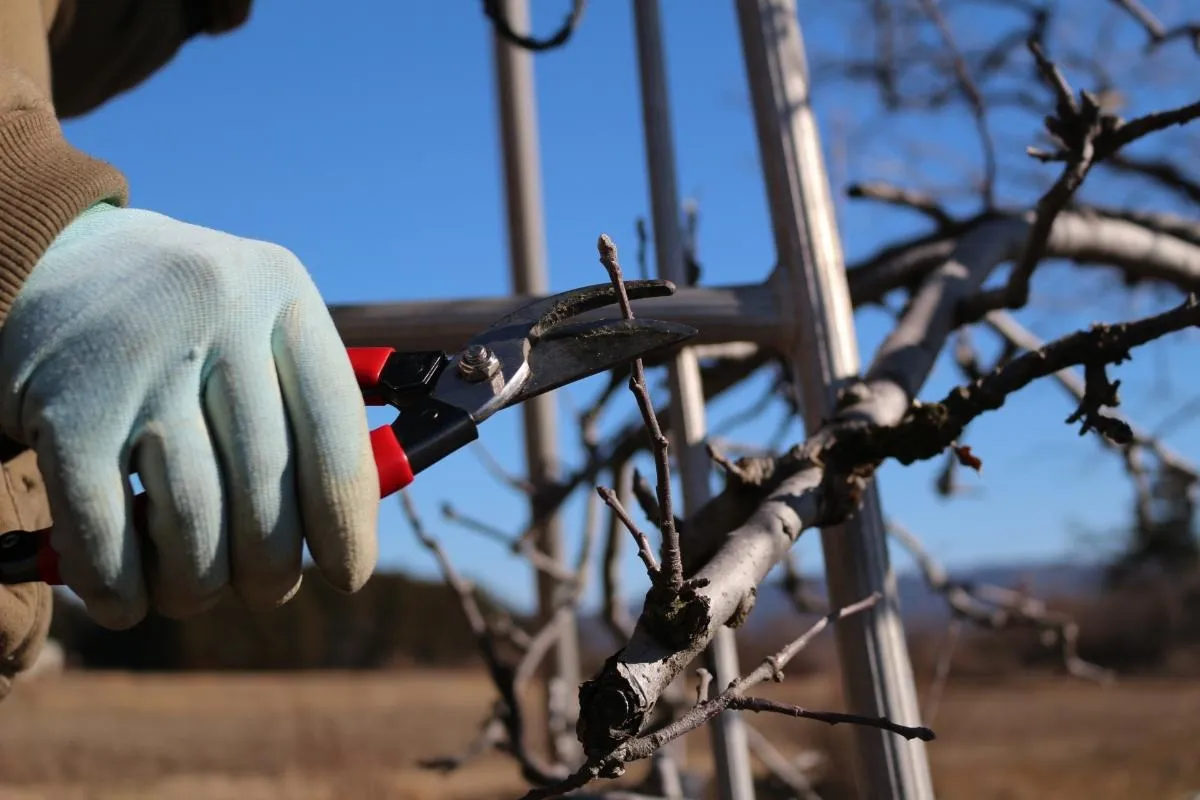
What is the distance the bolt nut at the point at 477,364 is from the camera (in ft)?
4.06

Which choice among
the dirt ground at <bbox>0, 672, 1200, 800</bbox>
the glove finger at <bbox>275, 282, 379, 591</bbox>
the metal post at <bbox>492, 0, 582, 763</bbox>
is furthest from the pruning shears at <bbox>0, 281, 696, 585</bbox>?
the dirt ground at <bbox>0, 672, 1200, 800</bbox>

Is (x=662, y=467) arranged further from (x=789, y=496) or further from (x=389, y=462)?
(x=789, y=496)

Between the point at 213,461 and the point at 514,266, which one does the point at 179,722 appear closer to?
the point at 514,266

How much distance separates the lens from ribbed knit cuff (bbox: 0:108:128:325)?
1025 mm

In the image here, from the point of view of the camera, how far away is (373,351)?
1239 millimetres

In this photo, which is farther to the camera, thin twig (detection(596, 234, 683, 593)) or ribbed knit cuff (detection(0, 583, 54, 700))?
ribbed knit cuff (detection(0, 583, 54, 700))

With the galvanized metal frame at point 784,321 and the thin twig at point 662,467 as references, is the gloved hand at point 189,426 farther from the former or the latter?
the galvanized metal frame at point 784,321

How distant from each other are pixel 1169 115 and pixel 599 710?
117cm

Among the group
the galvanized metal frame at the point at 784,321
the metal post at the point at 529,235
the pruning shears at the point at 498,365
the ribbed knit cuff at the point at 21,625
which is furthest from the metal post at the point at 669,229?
the metal post at the point at 529,235

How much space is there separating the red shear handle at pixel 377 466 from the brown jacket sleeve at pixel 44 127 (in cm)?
19

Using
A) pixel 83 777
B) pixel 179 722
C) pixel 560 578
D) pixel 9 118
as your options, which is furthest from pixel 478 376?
pixel 179 722

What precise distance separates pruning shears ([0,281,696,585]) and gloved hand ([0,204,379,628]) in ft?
0.50

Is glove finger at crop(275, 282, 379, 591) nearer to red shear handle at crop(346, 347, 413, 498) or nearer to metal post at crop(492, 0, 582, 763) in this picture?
red shear handle at crop(346, 347, 413, 498)

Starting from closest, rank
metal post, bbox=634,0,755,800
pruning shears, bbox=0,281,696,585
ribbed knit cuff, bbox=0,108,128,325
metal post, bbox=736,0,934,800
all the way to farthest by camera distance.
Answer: ribbed knit cuff, bbox=0,108,128,325 → pruning shears, bbox=0,281,696,585 → metal post, bbox=736,0,934,800 → metal post, bbox=634,0,755,800
